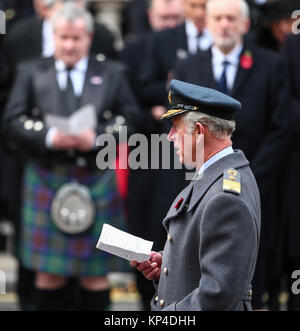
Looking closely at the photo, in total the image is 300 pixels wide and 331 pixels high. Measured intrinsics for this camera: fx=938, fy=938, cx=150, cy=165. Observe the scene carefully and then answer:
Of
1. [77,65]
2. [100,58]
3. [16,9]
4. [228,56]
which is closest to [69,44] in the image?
[77,65]

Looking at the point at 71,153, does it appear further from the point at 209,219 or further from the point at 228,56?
the point at 209,219

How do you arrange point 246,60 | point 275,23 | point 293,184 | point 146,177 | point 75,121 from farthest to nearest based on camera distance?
point 275,23 < point 146,177 < point 293,184 < point 75,121 < point 246,60

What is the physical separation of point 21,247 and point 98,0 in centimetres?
441

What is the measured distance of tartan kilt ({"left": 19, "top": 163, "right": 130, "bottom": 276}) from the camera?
6.22 metres

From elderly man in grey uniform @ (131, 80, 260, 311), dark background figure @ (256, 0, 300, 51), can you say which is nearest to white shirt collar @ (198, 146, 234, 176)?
elderly man in grey uniform @ (131, 80, 260, 311)

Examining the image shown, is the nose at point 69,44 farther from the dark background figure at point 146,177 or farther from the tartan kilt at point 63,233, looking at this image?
the tartan kilt at point 63,233

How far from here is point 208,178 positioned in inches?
137

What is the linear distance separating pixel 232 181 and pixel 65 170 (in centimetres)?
297

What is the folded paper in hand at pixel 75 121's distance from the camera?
5.94 m

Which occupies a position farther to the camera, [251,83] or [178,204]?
[251,83]

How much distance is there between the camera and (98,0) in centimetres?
1018

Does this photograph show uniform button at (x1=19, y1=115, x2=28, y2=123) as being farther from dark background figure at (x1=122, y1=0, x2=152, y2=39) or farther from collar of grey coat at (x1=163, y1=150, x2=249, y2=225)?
collar of grey coat at (x1=163, y1=150, x2=249, y2=225)
